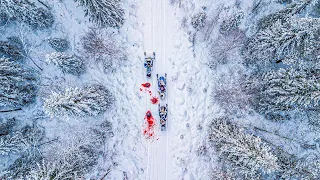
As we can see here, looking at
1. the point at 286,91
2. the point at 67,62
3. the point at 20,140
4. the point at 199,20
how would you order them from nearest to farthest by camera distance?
the point at 286,91
the point at 67,62
the point at 20,140
the point at 199,20

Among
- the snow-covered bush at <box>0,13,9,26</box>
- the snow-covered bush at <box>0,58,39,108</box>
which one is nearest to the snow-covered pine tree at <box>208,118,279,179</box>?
the snow-covered bush at <box>0,58,39,108</box>

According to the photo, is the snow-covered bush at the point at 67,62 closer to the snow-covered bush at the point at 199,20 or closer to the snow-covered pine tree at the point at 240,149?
the snow-covered bush at the point at 199,20

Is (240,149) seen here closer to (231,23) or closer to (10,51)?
(231,23)

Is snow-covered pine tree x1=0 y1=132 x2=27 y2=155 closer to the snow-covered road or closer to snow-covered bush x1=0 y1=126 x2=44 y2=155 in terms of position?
snow-covered bush x1=0 y1=126 x2=44 y2=155

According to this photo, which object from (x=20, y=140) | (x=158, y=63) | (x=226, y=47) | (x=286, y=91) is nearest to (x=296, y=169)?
(x=286, y=91)

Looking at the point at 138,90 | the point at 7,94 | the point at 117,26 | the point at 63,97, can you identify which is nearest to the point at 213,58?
the point at 138,90

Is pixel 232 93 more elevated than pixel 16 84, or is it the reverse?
pixel 16 84
